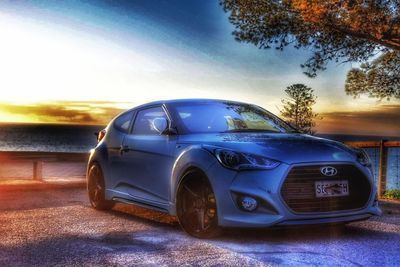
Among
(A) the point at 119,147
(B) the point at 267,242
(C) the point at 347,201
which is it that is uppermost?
(A) the point at 119,147

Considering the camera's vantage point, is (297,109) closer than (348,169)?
No

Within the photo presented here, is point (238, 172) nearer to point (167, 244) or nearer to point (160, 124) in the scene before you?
point (167, 244)

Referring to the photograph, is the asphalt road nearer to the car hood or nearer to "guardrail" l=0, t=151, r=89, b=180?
the car hood

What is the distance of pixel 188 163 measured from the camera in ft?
22.2

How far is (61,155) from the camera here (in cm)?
1658

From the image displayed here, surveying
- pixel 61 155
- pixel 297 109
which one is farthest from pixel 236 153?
pixel 297 109

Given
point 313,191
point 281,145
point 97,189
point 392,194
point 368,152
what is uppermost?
point 281,145

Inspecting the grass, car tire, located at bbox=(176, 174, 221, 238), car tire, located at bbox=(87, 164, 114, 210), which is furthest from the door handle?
the grass

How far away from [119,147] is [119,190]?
2.01 ft

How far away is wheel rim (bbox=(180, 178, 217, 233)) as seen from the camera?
6.52 metres

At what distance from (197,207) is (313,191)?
1.29 meters

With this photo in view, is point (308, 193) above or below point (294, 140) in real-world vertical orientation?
below

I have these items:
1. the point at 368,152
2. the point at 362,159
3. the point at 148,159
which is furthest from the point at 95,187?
the point at 368,152

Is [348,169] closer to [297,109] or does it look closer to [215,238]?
[215,238]
